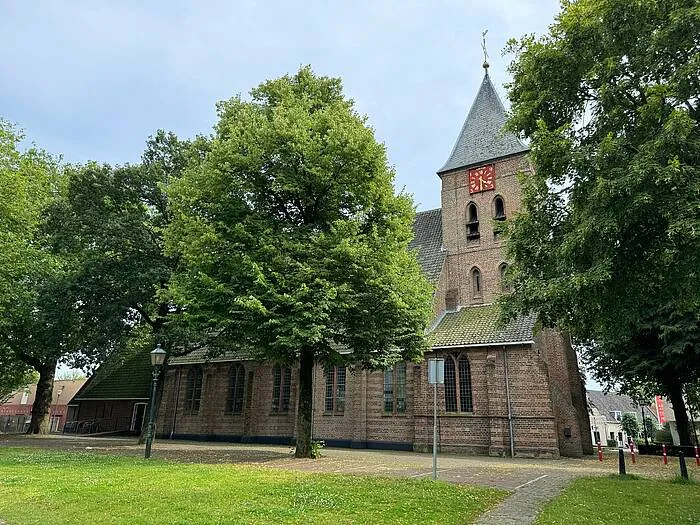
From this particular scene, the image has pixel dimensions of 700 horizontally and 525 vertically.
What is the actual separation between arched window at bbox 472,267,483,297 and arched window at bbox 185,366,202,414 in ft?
62.0

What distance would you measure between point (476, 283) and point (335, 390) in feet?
32.8

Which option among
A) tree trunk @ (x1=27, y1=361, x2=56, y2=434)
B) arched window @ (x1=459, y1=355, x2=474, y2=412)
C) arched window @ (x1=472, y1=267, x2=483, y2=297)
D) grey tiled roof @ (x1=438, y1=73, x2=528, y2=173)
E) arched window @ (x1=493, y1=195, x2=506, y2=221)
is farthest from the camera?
tree trunk @ (x1=27, y1=361, x2=56, y2=434)

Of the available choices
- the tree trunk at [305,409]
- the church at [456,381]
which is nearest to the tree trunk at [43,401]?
the church at [456,381]

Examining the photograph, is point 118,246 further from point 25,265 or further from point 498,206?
point 498,206

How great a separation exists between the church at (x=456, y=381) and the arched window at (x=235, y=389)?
0.21 feet

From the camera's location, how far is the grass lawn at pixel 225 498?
761 centimetres

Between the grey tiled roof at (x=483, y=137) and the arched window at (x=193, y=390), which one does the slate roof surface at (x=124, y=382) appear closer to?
the arched window at (x=193, y=390)

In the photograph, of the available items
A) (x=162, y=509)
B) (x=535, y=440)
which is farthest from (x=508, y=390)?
(x=162, y=509)

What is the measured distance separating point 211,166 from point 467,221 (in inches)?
671

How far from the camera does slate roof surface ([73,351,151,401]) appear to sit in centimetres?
3772

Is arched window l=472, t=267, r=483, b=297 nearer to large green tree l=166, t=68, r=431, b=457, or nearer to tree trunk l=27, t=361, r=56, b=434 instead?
large green tree l=166, t=68, r=431, b=457

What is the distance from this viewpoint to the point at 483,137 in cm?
3153

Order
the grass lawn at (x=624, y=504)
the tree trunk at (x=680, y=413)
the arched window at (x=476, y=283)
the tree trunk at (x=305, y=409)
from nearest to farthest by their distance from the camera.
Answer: the grass lawn at (x=624, y=504)
the tree trunk at (x=305, y=409)
the tree trunk at (x=680, y=413)
the arched window at (x=476, y=283)

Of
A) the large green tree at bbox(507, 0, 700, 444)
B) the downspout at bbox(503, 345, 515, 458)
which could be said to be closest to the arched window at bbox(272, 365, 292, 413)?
the downspout at bbox(503, 345, 515, 458)
